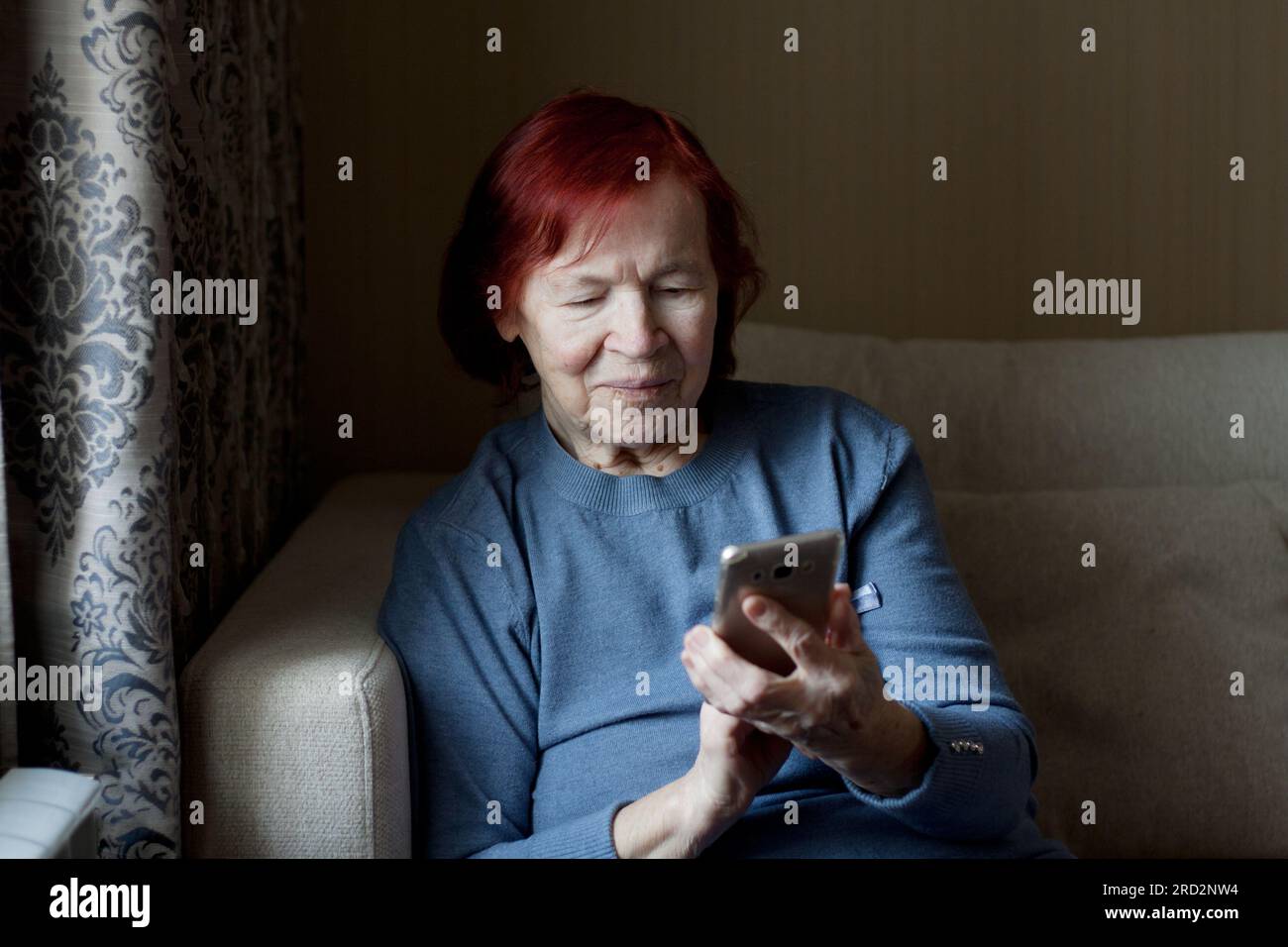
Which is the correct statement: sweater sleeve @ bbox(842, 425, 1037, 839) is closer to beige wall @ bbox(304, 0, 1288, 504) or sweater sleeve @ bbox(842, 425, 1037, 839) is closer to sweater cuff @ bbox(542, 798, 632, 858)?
sweater cuff @ bbox(542, 798, 632, 858)

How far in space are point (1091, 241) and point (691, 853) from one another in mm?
1434

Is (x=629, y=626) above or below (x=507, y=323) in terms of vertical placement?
below

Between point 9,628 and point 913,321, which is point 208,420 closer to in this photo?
point 9,628

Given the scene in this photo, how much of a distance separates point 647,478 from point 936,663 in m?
0.32

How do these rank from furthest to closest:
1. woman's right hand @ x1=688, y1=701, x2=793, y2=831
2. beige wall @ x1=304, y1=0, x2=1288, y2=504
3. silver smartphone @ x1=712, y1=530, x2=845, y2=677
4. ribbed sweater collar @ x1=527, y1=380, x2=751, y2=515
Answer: beige wall @ x1=304, y1=0, x2=1288, y2=504
ribbed sweater collar @ x1=527, y1=380, x2=751, y2=515
woman's right hand @ x1=688, y1=701, x2=793, y2=831
silver smartphone @ x1=712, y1=530, x2=845, y2=677

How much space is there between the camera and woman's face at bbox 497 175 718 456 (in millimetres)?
1201

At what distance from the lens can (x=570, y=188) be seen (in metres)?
1.21

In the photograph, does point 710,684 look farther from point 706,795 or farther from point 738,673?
point 706,795

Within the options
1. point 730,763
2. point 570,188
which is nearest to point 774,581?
point 730,763

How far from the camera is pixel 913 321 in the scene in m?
2.20

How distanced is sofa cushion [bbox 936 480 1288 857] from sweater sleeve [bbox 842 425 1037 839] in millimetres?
424

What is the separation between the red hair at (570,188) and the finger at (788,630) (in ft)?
1.34

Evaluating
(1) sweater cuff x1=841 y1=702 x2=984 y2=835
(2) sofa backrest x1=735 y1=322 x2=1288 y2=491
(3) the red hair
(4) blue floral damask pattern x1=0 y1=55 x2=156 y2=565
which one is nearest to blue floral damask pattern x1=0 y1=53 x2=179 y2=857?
(4) blue floral damask pattern x1=0 y1=55 x2=156 y2=565

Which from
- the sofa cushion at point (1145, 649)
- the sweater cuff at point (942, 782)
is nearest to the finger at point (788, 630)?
the sweater cuff at point (942, 782)
